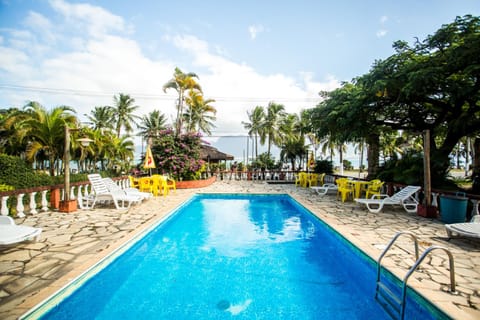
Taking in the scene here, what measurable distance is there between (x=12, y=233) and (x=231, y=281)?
→ 3422 mm

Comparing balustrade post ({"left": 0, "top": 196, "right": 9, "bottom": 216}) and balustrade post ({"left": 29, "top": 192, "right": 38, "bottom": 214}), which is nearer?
balustrade post ({"left": 0, "top": 196, "right": 9, "bottom": 216})

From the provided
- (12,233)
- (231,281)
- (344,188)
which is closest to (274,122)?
(344,188)

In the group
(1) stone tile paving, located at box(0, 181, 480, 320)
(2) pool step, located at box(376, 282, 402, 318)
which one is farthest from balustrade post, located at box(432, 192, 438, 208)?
(2) pool step, located at box(376, 282, 402, 318)

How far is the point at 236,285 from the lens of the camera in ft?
11.2

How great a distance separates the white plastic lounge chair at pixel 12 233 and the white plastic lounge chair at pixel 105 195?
2.97m

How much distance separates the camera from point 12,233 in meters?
3.45

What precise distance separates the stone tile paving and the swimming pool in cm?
19

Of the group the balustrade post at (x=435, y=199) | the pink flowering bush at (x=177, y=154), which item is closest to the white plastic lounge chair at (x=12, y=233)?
the pink flowering bush at (x=177, y=154)

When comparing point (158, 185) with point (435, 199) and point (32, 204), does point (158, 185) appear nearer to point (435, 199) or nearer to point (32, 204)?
point (32, 204)

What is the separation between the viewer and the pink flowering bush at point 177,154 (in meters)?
12.4

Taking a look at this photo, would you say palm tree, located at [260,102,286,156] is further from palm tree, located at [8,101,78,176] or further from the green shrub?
the green shrub

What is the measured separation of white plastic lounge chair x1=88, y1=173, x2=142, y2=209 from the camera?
22.4 ft

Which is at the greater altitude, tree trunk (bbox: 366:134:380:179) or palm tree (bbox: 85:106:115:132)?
palm tree (bbox: 85:106:115:132)

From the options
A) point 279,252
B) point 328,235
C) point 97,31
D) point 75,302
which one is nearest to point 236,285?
point 279,252
